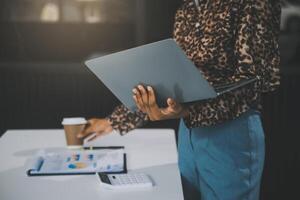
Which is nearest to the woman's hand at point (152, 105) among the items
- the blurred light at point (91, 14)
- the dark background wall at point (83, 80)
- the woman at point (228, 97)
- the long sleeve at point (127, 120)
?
the woman at point (228, 97)

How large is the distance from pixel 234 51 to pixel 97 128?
0.59 metres

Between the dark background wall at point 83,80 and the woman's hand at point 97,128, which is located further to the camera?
the dark background wall at point 83,80

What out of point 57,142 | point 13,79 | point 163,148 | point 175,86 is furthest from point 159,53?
point 13,79

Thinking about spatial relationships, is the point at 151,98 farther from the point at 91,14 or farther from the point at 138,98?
the point at 91,14

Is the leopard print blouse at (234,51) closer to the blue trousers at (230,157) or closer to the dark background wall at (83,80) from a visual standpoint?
the blue trousers at (230,157)

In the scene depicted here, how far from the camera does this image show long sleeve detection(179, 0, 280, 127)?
60.5 inches

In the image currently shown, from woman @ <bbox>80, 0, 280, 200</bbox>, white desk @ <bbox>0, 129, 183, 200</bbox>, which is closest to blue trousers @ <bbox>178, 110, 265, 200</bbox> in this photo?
woman @ <bbox>80, 0, 280, 200</bbox>

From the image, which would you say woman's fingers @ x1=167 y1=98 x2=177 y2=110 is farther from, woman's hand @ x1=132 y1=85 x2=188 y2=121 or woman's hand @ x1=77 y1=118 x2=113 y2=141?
woman's hand @ x1=77 y1=118 x2=113 y2=141

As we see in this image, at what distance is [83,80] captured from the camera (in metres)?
2.99

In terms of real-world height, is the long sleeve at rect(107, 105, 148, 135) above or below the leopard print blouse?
below

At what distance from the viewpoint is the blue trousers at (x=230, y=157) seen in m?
1.62

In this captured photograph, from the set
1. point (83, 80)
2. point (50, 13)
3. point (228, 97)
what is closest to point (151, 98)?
point (228, 97)

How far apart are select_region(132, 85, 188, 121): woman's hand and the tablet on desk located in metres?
0.02

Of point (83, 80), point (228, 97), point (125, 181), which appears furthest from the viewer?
point (83, 80)
